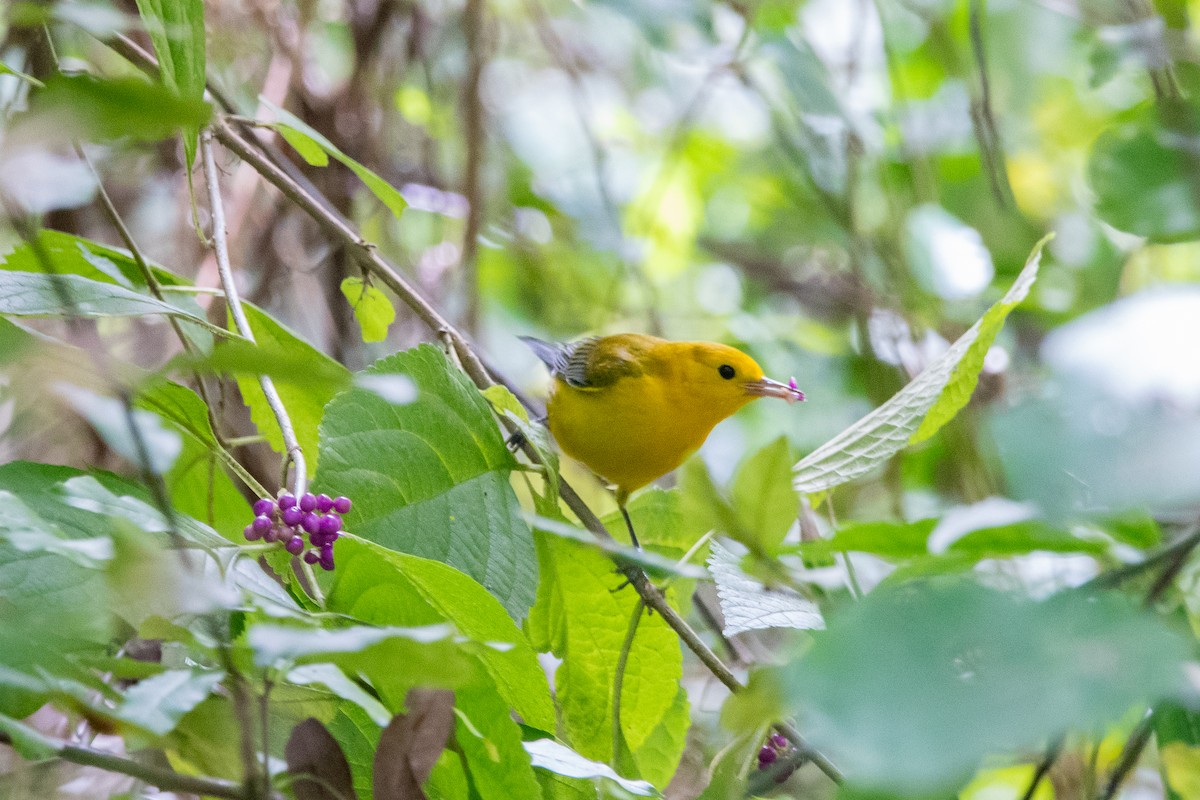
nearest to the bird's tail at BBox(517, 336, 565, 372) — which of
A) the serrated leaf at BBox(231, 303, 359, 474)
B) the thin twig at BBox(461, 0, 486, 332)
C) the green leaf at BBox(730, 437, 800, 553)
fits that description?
the thin twig at BBox(461, 0, 486, 332)

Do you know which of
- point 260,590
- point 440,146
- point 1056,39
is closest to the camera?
point 260,590

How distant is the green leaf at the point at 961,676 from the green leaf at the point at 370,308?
1798 millimetres

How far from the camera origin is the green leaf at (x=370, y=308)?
2336 mm

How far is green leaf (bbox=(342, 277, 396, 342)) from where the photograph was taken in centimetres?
234

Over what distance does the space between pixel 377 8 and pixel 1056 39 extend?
9.09ft

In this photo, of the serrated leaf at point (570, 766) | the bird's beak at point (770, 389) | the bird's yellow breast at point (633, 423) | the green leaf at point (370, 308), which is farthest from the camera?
the bird's yellow breast at point (633, 423)

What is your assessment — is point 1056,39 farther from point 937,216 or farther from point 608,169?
point 608,169

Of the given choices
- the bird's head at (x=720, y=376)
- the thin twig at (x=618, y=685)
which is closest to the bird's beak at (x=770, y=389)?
the bird's head at (x=720, y=376)

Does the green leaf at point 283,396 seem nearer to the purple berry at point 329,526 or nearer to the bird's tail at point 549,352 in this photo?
the purple berry at point 329,526

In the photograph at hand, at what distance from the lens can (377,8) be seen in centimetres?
379

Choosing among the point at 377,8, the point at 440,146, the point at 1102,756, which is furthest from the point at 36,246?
the point at 440,146

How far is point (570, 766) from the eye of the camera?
1310 millimetres

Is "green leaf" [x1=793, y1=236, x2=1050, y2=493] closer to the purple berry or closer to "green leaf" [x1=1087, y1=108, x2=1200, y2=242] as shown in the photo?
"green leaf" [x1=1087, y1=108, x2=1200, y2=242]

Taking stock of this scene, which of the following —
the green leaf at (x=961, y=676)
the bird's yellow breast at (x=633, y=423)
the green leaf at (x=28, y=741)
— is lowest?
the bird's yellow breast at (x=633, y=423)
